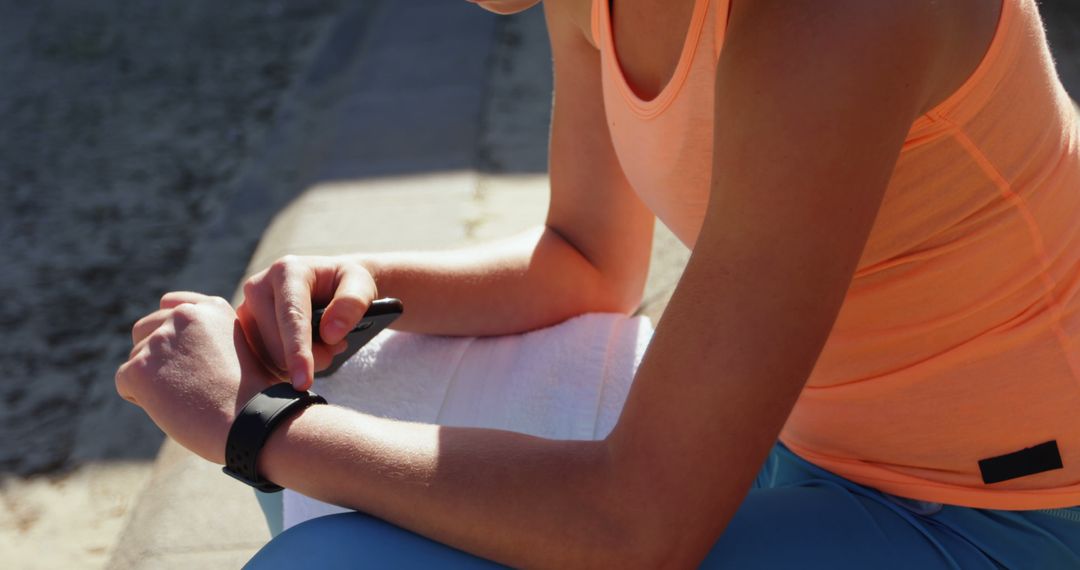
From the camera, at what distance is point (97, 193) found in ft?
12.7

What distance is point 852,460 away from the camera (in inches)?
49.4

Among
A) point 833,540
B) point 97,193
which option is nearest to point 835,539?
point 833,540

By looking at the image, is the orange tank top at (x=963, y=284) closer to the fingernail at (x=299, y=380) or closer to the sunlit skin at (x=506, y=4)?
the sunlit skin at (x=506, y=4)

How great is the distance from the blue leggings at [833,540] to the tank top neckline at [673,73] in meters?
0.45

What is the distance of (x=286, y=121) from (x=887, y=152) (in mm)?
3551

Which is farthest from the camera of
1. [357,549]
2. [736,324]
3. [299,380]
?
[299,380]

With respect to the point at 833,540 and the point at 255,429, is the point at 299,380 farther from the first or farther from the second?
the point at 833,540

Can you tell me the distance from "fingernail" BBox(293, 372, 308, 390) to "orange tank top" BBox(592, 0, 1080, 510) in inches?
18.1

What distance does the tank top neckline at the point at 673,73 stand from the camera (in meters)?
1.07

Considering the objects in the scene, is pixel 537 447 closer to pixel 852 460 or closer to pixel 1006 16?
pixel 852 460

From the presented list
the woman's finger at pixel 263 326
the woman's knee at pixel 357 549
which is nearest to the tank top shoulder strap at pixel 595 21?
the woman's finger at pixel 263 326

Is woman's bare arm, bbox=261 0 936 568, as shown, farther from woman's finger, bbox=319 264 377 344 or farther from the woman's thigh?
woman's finger, bbox=319 264 377 344

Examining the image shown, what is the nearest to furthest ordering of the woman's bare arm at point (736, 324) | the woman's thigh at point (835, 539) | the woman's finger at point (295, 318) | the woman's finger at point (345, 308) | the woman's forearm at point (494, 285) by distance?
the woman's bare arm at point (736, 324) → the woman's thigh at point (835, 539) → the woman's finger at point (295, 318) → the woman's finger at point (345, 308) → the woman's forearm at point (494, 285)

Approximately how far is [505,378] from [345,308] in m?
0.30
